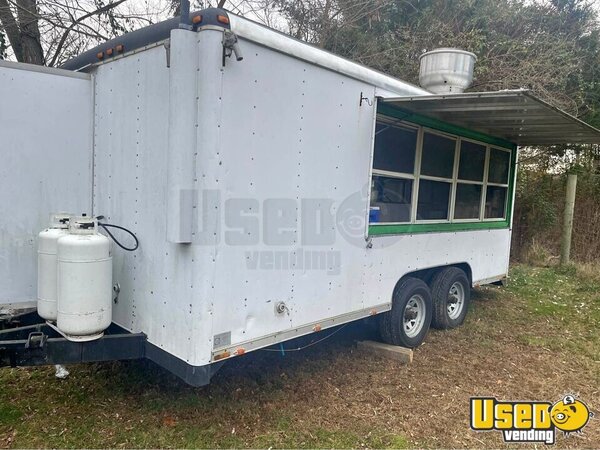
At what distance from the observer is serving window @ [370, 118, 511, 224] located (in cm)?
427

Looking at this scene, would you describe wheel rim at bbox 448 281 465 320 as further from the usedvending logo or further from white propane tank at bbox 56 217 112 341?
white propane tank at bbox 56 217 112 341

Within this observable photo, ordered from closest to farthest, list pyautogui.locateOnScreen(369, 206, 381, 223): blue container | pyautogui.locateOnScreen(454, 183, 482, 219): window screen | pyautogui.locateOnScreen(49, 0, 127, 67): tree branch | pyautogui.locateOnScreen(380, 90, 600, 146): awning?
pyautogui.locateOnScreen(380, 90, 600, 146): awning → pyautogui.locateOnScreen(369, 206, 381, 223): blue container → pyautogui.locateOnScreen(454, 183, 482, 219): window screen → pyautogui.locateOnScreen(49, 0, 127, 67): tree branch

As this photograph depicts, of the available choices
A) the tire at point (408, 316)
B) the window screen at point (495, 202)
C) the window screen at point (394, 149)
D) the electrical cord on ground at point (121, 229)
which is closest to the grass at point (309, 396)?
the tire at point (408, 316)

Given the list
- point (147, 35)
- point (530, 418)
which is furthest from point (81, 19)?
point (530, 418)

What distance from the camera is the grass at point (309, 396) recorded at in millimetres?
3176

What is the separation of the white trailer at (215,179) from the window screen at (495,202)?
1.86 meters

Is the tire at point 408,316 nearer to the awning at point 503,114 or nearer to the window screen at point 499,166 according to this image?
the awning at point 503,114

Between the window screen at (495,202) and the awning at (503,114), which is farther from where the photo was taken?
the window screen at (495,202)

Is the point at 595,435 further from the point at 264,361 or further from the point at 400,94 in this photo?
the point at 400,94

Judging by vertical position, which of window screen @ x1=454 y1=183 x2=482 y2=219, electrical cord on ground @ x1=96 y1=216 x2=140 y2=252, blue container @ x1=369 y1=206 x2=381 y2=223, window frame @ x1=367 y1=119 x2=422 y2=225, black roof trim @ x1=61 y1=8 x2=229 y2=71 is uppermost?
black roof trim @ x1=61 y1=8 x2=229 y2=71

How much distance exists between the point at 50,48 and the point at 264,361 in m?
7.47

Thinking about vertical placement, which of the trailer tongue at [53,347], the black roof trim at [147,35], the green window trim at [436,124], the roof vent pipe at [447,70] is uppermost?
the roof vent pipe at [447,70]

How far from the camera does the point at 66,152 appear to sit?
3.45 m

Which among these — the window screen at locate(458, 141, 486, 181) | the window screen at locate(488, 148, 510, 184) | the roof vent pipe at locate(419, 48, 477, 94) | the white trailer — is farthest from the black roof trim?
the window screen at locate(488, 148, 510, 184)
